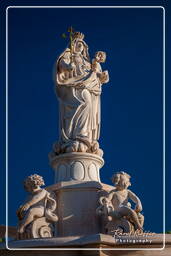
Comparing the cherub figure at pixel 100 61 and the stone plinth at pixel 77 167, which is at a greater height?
the cherub figure at pixel 100 61

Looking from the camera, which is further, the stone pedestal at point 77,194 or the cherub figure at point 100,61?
the cherub figure at point 100,61

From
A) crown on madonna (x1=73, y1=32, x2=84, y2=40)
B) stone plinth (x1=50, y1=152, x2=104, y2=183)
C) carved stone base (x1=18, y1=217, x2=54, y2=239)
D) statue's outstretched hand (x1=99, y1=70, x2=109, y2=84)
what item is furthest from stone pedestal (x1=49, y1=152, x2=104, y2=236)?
crown on madonna (x1=73, y1=32, x2=84, y2=40)

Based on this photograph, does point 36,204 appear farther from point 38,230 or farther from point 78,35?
point 78,35

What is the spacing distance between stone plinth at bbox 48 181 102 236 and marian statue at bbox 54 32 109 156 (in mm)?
1110

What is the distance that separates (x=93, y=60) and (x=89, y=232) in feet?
15.8

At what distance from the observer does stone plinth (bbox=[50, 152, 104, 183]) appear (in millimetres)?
19297

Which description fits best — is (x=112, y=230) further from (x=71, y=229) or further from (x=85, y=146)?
(x=85, y=146)

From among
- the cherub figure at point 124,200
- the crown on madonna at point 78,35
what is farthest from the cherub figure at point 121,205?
the crown on madonna at point 78,35

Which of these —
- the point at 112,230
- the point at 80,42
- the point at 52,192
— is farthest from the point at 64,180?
the point at 80,42

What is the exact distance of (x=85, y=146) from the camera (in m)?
19.5

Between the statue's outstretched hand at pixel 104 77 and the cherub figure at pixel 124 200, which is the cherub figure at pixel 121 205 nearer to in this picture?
the cherub figure at pixel 124 200

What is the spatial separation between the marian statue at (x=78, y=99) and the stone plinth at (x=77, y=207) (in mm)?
1110

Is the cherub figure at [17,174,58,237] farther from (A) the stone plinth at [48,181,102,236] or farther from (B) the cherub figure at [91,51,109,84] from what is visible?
(B) the cherub figure at [91,51,109,84]

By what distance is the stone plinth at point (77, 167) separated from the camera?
63.3 ft
